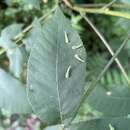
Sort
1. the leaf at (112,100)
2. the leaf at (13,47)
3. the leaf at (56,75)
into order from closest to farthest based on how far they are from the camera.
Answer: the leaf at (56,75)
the leaf at (112,100)
the leaf at (13,47)

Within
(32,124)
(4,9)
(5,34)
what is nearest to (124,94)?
(5,34)

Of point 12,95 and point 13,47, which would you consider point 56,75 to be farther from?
point 13,47

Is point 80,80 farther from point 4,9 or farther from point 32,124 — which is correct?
point 4,9

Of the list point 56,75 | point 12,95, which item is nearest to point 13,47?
point 12,95

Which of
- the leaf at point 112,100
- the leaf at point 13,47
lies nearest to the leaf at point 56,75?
the leaf at point 112,100

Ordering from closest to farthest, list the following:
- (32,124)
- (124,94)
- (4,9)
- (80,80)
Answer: (80,80) < (124,94) < (32,124) < (4,9)

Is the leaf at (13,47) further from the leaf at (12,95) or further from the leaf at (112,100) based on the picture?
the leaf at (112,100)
